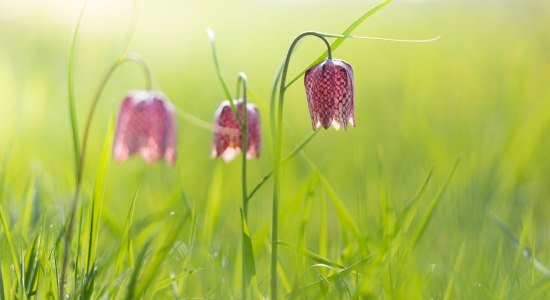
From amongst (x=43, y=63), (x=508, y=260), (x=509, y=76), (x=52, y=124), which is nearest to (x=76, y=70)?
(x=43, y=63)

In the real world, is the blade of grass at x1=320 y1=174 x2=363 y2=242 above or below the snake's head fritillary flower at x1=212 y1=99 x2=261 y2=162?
below

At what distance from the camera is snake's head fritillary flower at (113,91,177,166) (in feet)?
7.33

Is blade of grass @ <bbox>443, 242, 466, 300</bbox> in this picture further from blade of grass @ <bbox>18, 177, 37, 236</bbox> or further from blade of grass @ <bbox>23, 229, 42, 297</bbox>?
blade of grass @ <bbox>18, 177, 37, 236</bbox>

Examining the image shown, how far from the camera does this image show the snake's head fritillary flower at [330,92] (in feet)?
5.69

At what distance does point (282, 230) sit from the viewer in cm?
214

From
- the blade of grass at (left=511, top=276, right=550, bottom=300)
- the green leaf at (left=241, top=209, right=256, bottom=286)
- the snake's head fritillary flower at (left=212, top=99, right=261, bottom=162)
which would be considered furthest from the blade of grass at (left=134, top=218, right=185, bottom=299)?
the blade of grass at (left=511, top=276, right=550, bottom=300)

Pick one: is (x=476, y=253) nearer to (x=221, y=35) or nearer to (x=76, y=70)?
(x=76, y=70)

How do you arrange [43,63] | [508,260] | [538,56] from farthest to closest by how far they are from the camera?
[43,63] < [538,56] < [508,260]

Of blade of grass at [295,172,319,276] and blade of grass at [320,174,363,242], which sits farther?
blade of grass at [320,174,363,242]

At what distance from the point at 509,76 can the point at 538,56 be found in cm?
65

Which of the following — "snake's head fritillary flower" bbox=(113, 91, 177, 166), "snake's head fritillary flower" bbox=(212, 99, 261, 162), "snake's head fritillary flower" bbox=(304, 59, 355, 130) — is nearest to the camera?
"snake's head fritillary flower" bbox=(304, 59, 355, 130)

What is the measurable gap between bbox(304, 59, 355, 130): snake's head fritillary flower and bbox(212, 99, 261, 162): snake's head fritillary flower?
0.20 m

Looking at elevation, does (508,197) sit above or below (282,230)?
below

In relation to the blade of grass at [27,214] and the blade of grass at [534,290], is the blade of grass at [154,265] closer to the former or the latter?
the blade of grass at [27,214]
